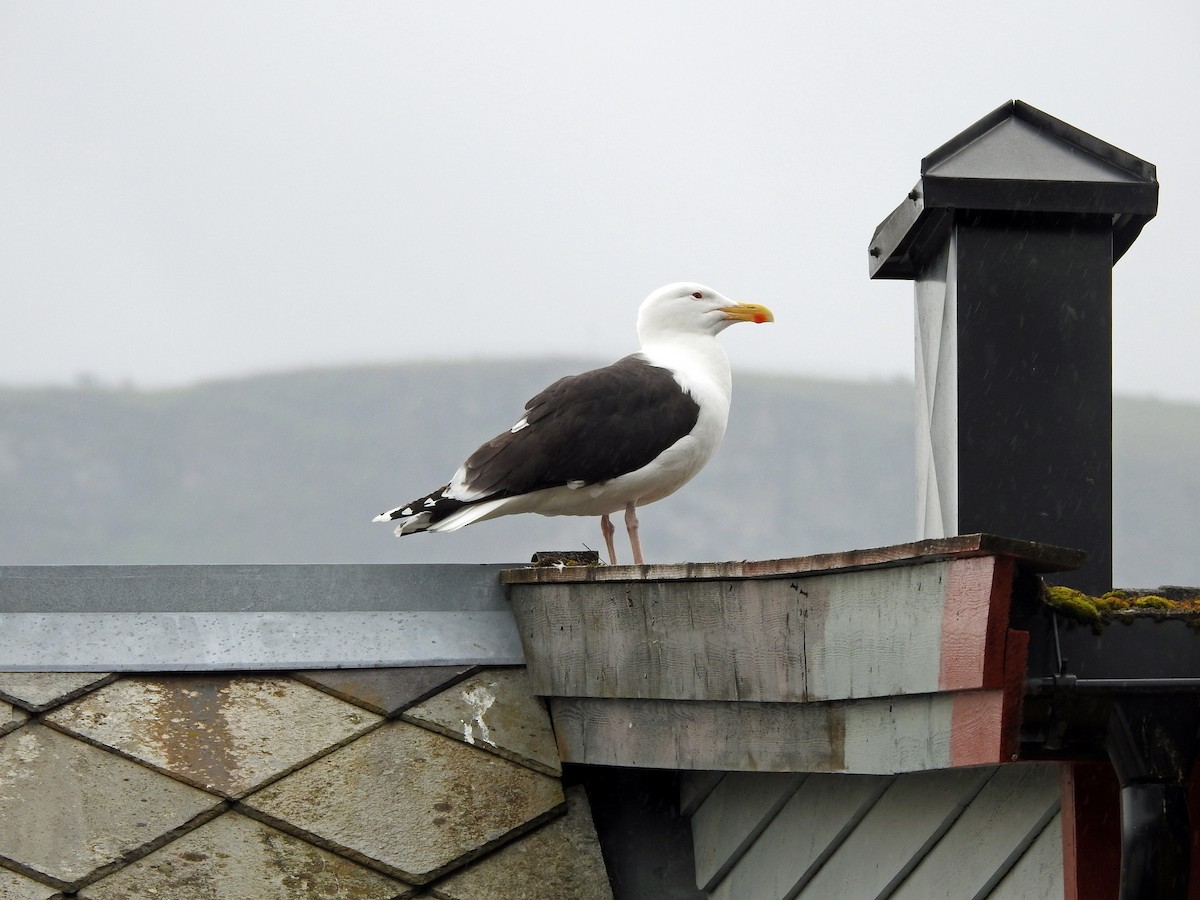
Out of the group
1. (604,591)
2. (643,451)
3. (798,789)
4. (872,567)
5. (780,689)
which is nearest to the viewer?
(872,567)

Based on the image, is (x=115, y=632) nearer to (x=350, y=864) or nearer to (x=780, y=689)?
(x=350, y=864)

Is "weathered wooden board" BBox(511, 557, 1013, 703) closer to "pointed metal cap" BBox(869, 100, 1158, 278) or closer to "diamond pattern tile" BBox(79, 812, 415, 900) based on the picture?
"diamond pattern tile" BBox(79, 812, 415, 900)

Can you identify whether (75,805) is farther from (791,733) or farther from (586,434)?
(586,434)

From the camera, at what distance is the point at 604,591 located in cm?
279

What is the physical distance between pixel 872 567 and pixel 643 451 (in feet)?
7.14

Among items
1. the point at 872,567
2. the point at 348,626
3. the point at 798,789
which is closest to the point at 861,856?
the point at 798,789

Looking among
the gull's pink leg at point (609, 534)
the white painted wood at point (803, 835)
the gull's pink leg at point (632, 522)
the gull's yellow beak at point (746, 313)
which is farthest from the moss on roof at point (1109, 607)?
the gull's yellow beak at point (746, 313)

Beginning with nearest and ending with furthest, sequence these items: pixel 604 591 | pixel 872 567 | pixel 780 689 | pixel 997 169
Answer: pixel 872 567
pixel 780 689
pixel 604 591
pixel 997 169

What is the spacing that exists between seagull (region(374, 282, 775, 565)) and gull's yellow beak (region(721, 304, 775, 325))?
1.56 ft

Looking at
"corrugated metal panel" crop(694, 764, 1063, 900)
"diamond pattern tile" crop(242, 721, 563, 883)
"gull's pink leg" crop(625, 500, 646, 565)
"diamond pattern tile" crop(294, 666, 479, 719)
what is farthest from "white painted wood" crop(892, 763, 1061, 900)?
"gull's pink leg" crop(625, 500, 646, 565)

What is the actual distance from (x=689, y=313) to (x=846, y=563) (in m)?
3.02

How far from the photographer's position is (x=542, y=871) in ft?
8.94

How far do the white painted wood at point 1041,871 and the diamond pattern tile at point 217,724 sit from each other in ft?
4.30

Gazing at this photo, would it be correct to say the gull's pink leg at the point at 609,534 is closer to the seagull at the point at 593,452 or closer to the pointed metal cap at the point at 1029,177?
the seagull at the point at 593,452
